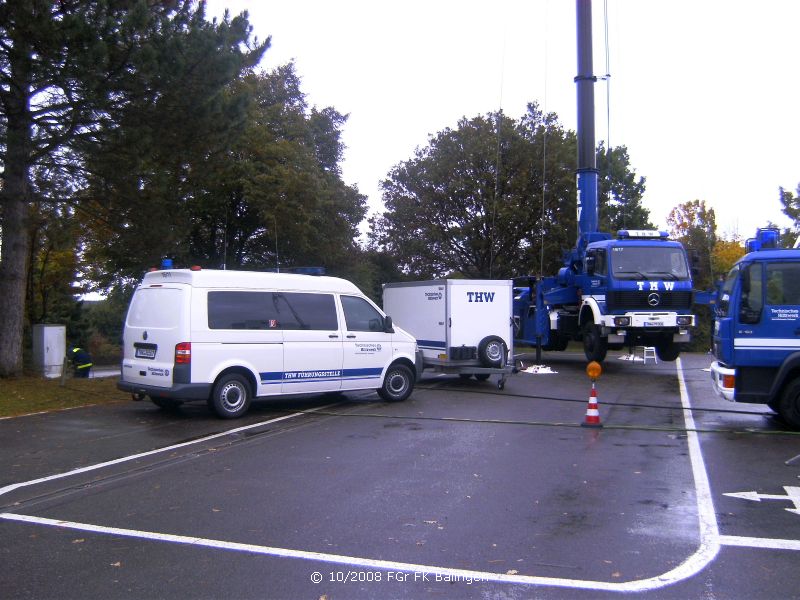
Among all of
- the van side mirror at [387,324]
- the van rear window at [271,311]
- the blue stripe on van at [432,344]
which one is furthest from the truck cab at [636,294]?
the van rear window at [271,311]

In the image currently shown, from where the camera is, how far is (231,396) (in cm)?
1108

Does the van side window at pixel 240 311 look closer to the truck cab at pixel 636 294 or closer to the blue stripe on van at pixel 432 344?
the blue stripe on van at pixel 432 344

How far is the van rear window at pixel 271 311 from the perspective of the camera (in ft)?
36.2

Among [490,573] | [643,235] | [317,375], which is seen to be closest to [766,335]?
[317,375]

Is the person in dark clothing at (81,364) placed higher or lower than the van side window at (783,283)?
lower

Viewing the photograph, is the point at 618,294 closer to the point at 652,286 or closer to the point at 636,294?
the point at 636,294

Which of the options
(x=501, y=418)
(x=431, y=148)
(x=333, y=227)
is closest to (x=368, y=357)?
(x=501, y=418)

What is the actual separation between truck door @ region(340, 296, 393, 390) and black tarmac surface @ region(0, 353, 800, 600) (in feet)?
3.45

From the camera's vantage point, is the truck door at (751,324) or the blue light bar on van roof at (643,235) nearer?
the truck door at (751,324)

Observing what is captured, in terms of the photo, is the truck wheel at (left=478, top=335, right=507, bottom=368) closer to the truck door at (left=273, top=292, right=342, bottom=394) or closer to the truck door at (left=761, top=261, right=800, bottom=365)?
the truck door at (left=273, top=292, right=342, bottom=394)

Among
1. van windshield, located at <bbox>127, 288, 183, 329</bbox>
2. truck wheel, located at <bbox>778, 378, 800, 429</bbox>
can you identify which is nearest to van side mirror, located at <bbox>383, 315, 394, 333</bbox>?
van windshield, located at <bbox>127, 288, 183, 329</bbox>

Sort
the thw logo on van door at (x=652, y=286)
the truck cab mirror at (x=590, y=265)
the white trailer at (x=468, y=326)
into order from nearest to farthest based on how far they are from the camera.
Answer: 1. the white trailer at (x=468, y=326)
2. the thw logo on van door at (x=652, y=286)
3. the truck cab mirror at (x=590, y=265)

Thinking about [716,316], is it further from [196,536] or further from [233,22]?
[233,22]

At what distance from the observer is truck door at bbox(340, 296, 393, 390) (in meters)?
12.6
